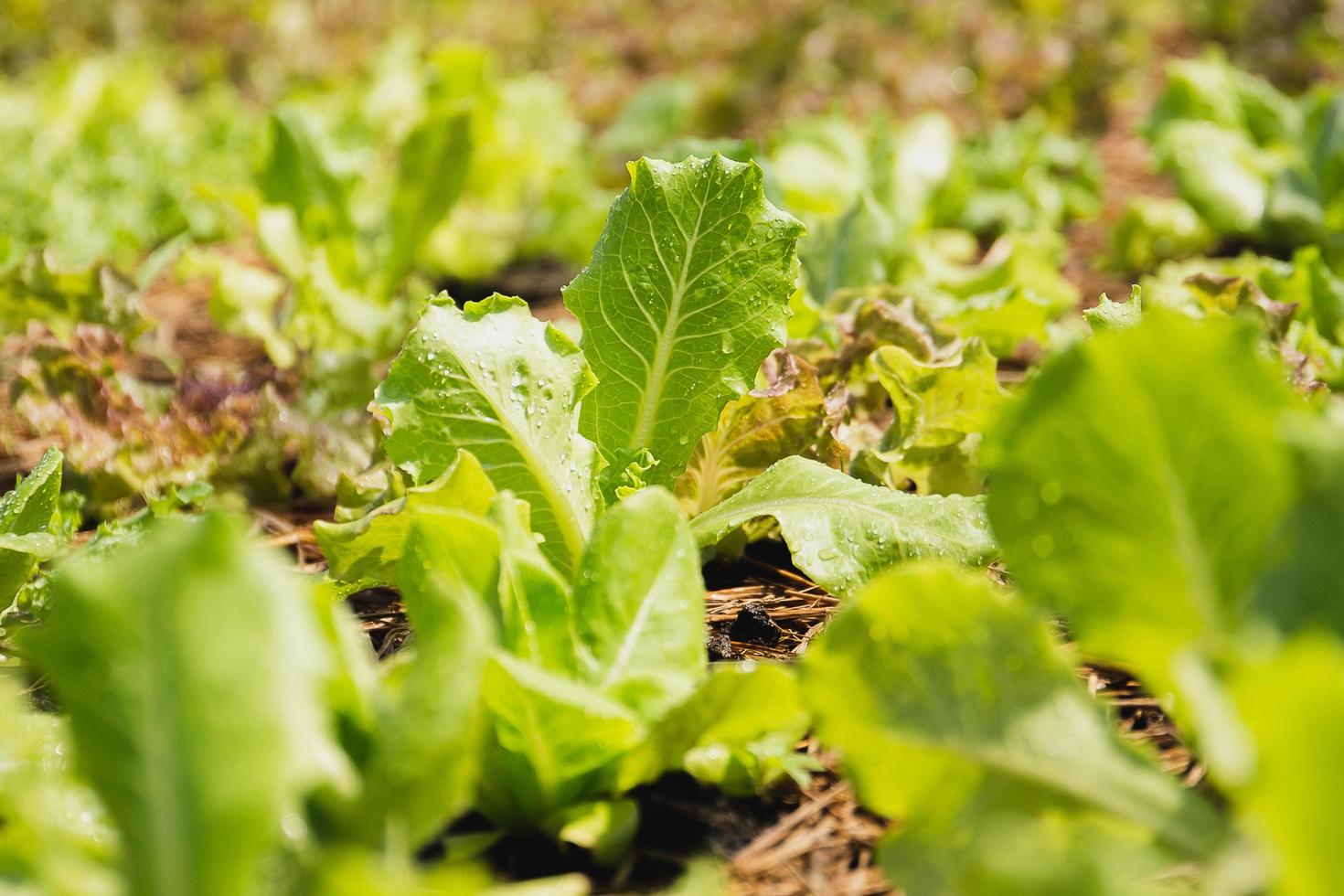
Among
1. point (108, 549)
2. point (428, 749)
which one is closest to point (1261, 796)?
point (428, 749)

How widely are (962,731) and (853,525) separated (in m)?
0.51

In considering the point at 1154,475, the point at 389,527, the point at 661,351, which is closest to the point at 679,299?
the point at 661,351

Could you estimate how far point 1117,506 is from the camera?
2.89 ft

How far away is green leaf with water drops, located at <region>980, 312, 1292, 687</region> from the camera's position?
32.8 inches

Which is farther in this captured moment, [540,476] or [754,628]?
[754,628]

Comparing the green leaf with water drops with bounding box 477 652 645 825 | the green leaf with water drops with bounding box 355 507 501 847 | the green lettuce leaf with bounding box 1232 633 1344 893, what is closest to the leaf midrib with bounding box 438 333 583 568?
the green leaf with water drops with bounding box 477 652 645 825

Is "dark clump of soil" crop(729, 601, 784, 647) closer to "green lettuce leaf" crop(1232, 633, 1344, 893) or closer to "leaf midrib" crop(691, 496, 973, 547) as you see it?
"leaf midrib" crop(691, 496, 973, 547)

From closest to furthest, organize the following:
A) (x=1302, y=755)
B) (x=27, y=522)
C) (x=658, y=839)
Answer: (x=1302, y=755)
(x=658, y=839)
(x=27, y=522)

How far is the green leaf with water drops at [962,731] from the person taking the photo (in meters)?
0.87

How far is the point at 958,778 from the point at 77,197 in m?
3.27

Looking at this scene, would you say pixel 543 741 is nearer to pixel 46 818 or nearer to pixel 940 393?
pixel 46 818

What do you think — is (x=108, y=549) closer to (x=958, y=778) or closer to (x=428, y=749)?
(x=428, y=749)

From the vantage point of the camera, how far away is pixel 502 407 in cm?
132

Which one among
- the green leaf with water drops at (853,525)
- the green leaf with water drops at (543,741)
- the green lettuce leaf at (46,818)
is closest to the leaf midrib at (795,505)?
the green leaf with water drops at (853,525)
